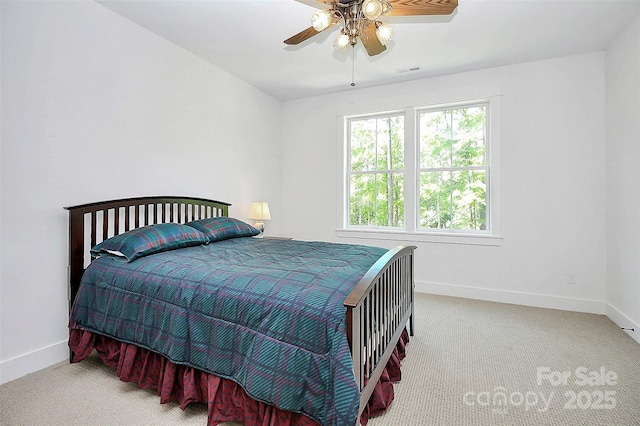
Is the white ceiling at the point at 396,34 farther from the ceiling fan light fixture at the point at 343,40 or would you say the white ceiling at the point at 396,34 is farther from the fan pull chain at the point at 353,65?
the ceiling fan light fixture at the point at 343,40

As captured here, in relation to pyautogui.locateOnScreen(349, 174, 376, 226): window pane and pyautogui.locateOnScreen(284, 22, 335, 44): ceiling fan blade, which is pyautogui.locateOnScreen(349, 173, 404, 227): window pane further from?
pyautogui.locateOnScreen(284, 22, 335, 44): ceiling fan blade

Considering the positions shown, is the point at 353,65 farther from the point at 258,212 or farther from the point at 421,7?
the point at 258,212

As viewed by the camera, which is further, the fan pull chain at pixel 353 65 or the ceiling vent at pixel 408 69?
the ceiling vent at pixel 408 69

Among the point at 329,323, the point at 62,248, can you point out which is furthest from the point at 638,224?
the point at 62,248

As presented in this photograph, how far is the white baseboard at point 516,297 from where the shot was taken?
328cm

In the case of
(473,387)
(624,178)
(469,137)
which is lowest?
(473,387)

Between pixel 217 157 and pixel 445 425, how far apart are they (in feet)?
10.9

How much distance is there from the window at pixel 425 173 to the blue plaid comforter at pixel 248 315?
2016 millimetres

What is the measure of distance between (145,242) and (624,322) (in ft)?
13.4

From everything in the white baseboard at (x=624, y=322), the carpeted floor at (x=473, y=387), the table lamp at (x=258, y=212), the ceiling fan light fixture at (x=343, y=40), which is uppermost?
the ceiling fan light fixture at (x=343, y=40)

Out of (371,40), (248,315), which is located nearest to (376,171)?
(371,40)

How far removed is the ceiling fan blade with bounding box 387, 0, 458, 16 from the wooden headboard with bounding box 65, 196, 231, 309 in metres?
2.43

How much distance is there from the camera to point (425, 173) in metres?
4.09

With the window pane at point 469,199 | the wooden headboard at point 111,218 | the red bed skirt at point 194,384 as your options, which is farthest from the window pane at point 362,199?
the red bed skirt at point 194,384
